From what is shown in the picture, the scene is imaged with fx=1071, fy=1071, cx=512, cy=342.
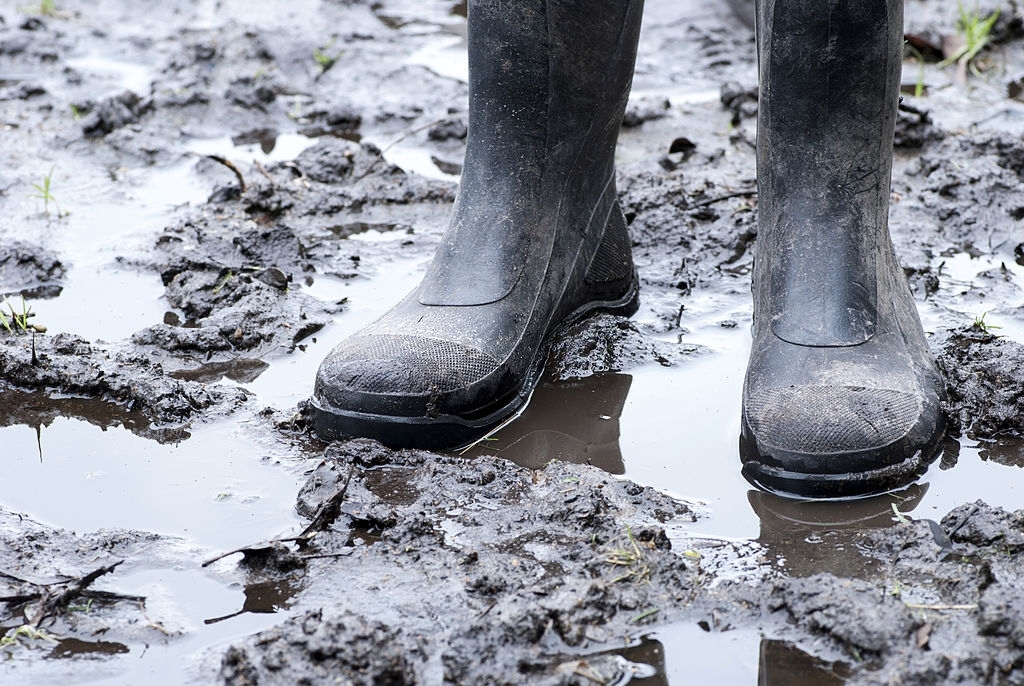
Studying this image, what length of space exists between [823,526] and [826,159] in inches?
22.2

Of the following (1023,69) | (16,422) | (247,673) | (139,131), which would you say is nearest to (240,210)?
(139,131)

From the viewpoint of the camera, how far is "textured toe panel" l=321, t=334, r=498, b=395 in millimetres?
1660

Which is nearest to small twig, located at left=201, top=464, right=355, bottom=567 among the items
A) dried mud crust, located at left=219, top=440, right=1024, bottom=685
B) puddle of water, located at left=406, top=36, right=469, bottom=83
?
dried mud crust, located at left=219, top=440, right=1024, bottom=685

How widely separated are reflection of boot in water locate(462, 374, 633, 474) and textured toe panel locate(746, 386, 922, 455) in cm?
25

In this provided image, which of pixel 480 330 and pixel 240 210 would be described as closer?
pixel 480 330

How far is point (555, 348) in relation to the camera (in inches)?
77.2

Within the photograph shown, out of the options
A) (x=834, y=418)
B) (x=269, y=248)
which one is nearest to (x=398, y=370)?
(x=834, y=418)

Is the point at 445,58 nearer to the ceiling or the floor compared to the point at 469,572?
nearer to the ceiling

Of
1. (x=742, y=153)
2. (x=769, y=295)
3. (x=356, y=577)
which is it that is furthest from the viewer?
(x=742, y=153)

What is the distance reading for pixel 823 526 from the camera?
4.86 ft

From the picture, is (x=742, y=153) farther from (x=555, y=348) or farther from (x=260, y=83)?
(x=260, y=83)

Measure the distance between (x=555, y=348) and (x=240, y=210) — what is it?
0.99 meters

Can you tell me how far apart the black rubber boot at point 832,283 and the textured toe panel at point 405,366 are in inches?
17.2

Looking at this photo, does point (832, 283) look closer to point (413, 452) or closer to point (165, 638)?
point (413, 452)
